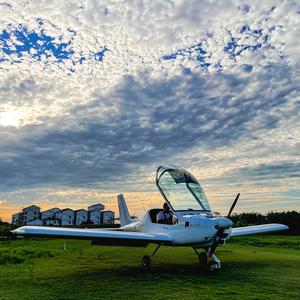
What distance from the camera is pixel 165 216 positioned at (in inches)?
527

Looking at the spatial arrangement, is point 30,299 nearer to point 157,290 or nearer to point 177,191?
point 157,290

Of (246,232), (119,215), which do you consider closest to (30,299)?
(246,232)

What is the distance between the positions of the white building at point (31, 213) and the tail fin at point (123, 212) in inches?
4767

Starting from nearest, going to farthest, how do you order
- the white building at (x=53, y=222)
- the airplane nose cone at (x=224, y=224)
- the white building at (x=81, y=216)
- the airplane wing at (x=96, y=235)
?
the airplane wing at (x=96, y=235) < the airplane nose cone at (x=224, y=224) < the white building at (x=53, y=222) < the white building at (x=81, y=216)

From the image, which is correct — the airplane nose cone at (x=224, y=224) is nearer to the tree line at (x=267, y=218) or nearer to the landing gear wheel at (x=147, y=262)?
the landing gear wheel at (x=147, y=262)

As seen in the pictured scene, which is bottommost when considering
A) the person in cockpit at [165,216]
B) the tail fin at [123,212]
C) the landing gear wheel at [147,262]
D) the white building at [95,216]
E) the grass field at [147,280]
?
the grass field at [147,280]

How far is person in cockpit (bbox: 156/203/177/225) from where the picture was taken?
518 inches

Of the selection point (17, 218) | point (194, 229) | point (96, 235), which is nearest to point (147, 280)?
point (194, 229)

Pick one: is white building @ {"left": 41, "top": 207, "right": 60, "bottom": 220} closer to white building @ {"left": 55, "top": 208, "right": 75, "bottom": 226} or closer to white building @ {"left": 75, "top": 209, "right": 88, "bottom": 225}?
white building @ {"left": 55, "top": 208, "right": 75, "bottom": 226}

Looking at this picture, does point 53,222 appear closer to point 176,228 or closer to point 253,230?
point 253,230

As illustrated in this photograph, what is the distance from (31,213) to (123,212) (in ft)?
417

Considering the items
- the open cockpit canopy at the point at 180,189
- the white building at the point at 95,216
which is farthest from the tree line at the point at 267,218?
→ the white building at the point at 95,216

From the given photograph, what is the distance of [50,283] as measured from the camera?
9078 millimetres

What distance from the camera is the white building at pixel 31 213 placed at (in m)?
133
